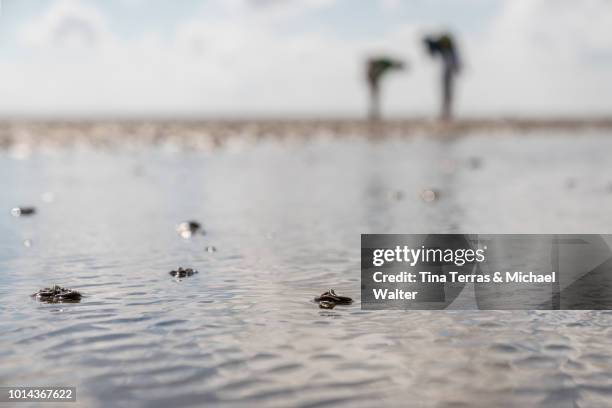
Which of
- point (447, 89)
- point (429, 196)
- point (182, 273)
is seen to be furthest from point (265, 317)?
point (447, 89)

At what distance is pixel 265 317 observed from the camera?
967 centimetres

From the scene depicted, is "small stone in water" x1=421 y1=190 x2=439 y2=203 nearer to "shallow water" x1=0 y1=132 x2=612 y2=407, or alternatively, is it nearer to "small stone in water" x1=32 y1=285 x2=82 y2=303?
"shallow water" x1=0 y1=132 x2=612 y2=407

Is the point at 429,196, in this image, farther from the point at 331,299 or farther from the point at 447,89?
the point at 447,89

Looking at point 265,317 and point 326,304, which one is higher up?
point 326,304

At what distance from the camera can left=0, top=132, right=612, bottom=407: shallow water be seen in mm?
7258

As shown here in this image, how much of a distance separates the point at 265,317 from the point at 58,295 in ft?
9.17

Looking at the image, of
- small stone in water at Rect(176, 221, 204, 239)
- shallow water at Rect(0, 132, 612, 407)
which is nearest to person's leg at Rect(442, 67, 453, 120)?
shallow water at Rect(0, 132, 612, 407)

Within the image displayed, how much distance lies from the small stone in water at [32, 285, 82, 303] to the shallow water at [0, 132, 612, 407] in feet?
0.65

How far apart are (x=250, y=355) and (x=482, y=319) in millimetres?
2966

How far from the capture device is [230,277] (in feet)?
40.0

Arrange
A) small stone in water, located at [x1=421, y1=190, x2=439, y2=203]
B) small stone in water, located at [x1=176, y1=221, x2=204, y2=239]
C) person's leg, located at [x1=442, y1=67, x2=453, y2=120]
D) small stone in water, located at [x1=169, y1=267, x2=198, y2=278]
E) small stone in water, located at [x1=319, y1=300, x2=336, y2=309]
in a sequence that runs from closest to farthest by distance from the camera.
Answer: small stone in water, located at [x1=319, y1=300, x2=336, y2=309]
small stone in water, located at [x1=169, y1=267, x2=198, y2=278]
small stone in water, located at [x1=176, y1=221, x2=204, y2=239]
small stone in water, located at [x1=421, y1=190, x2=439, y2=203]
person's leg, located at [x1=442, y1=67, x2=453, y2=120]

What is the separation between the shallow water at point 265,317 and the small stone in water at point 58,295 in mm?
197

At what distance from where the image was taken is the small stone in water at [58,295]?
1046cm

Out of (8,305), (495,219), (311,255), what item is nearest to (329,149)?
(495,219)
